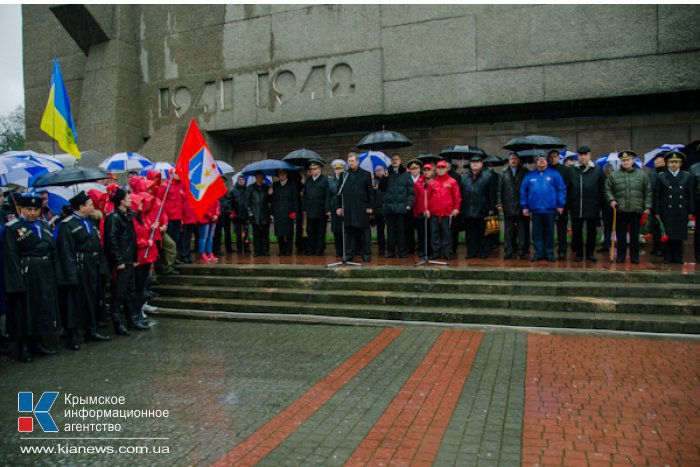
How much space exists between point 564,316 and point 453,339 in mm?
1707

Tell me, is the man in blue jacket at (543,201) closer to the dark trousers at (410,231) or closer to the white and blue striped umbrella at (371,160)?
the dark trousers at (410,231)

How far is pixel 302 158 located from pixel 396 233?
9.45ft

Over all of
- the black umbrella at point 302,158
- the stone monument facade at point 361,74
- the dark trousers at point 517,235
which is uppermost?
the stone monument facade at point 361,74

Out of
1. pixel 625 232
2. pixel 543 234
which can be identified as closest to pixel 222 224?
pixel 543 234

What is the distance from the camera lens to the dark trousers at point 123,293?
26.4 ft

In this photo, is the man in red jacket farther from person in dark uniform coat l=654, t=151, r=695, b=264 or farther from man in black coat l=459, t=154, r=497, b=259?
person in dark uniform coat l=654, t=151, r=695, b=264

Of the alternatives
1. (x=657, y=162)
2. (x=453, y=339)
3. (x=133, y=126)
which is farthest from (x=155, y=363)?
(x=133, y=126)

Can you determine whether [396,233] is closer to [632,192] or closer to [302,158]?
[302,158]

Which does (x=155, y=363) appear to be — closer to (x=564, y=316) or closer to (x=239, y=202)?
(x=564, y=316)

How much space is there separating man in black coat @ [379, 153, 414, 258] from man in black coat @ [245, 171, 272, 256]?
295 centimetres

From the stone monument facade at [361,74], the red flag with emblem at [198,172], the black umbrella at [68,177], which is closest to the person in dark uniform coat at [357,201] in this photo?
the red flag with emblem at [198,172]

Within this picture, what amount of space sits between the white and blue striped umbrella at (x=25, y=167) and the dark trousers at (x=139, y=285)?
245cm

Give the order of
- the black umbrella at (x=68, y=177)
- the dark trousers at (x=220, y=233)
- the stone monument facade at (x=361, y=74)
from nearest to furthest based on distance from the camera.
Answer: the black umbrella at (x=68, y=177) → the dark trousers at (x=220, y=233) → the stone monument facade at (x=361, y=74)

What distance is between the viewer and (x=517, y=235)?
10.7 metres
